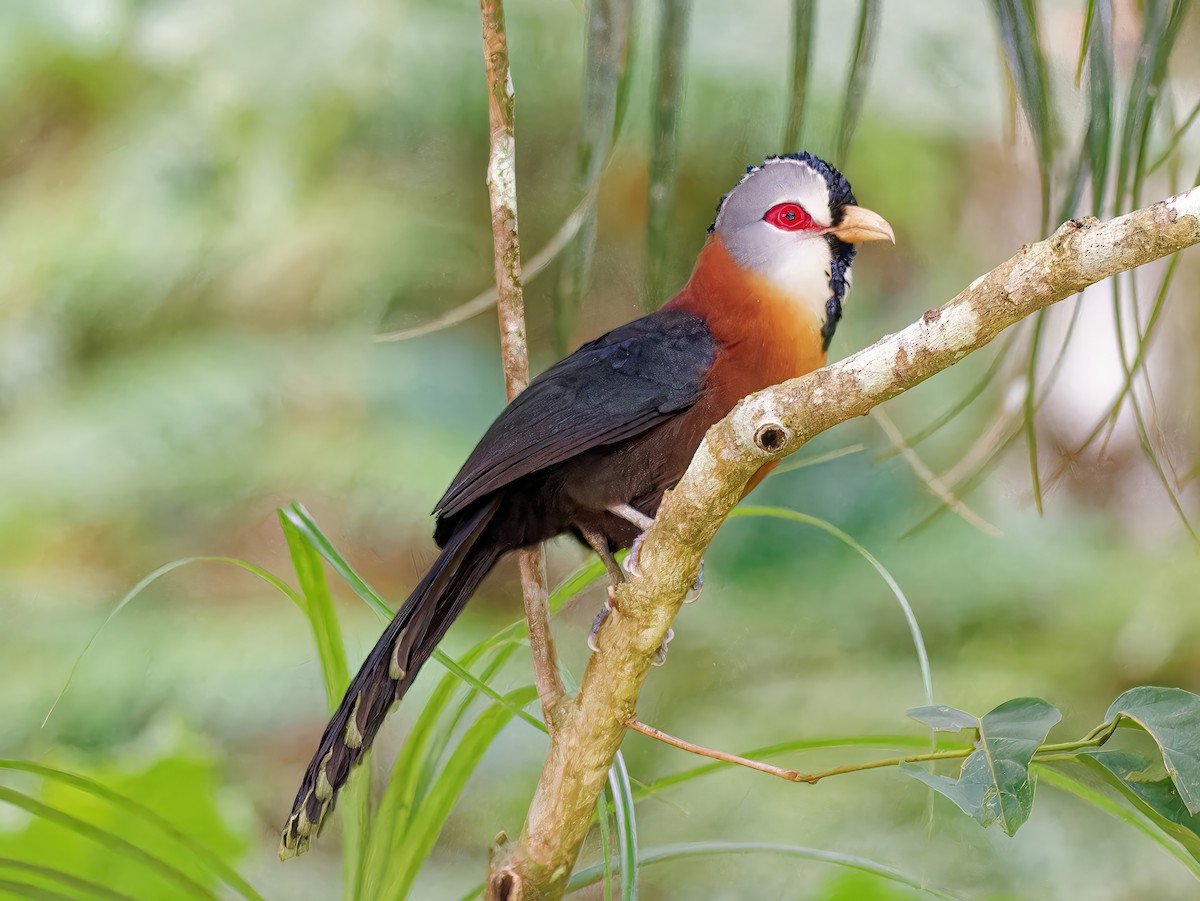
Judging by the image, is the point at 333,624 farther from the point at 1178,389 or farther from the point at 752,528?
the point at 1178,389

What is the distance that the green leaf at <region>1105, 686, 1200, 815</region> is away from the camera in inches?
32.3

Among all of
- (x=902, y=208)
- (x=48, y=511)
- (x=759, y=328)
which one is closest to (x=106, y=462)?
(x=48, y=511)

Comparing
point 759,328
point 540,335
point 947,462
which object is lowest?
point 947,462

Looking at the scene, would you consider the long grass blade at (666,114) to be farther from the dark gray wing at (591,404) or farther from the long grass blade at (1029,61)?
the long grass blade at (1029,61)

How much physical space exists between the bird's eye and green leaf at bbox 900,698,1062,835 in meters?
0.53

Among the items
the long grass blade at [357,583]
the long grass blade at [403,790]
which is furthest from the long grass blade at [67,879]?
the long grass blade at [357,583]

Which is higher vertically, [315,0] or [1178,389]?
[315,0]

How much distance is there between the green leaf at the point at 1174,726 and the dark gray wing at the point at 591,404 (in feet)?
1.53

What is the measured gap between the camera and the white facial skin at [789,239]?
115 centimetres

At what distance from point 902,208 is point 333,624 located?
118 cm

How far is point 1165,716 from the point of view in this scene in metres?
0.86

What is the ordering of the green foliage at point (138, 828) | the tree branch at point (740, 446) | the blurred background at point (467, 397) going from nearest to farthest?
the tree branch at point (740, 446) → the green foliage at point (138, 828) → the blurred background at point (467, 397)

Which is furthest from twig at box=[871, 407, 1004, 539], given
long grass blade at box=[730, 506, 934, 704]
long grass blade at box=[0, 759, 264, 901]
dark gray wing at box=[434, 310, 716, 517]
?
long grass blade at box=[0, 759, 264, 901]

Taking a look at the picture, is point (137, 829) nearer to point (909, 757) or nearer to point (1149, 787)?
point (909, 757)
